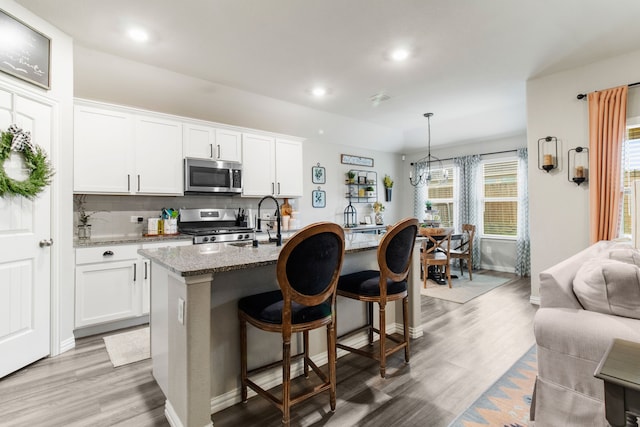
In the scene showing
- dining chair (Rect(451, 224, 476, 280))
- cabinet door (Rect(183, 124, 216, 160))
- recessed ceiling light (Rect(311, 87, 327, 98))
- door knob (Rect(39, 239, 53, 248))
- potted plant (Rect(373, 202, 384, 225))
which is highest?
recessed ceiling light (Rect(311, 87, 327, 98))

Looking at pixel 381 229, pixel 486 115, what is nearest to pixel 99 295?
pixel 381 229

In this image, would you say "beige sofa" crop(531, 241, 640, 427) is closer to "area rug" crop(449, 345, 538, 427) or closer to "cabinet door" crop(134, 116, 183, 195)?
"area rug" crop(449, 345, 538, 427)

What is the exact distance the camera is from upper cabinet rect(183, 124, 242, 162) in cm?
404

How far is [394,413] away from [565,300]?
1.14m

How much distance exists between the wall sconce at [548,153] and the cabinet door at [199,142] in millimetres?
4057

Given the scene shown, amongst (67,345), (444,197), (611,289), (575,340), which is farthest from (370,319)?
(444,197)

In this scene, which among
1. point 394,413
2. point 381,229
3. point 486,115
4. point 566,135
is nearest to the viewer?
point 394,413

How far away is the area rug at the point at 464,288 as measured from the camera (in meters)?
4.48

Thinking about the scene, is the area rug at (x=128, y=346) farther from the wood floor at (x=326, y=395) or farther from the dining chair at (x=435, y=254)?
the dining chair at (x=435, y=254)

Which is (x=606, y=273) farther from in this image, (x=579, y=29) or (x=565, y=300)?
(x=579, y=29)

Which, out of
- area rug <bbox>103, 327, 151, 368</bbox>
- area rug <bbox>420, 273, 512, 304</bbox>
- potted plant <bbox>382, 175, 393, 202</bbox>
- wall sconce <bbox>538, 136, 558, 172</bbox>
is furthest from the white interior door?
potted plant <bbox>382, 175, 393, 202</bbox>

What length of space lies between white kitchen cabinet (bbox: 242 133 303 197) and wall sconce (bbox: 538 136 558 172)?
3.24m

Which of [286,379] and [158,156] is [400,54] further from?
[286,379]

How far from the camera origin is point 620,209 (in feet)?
11.1
